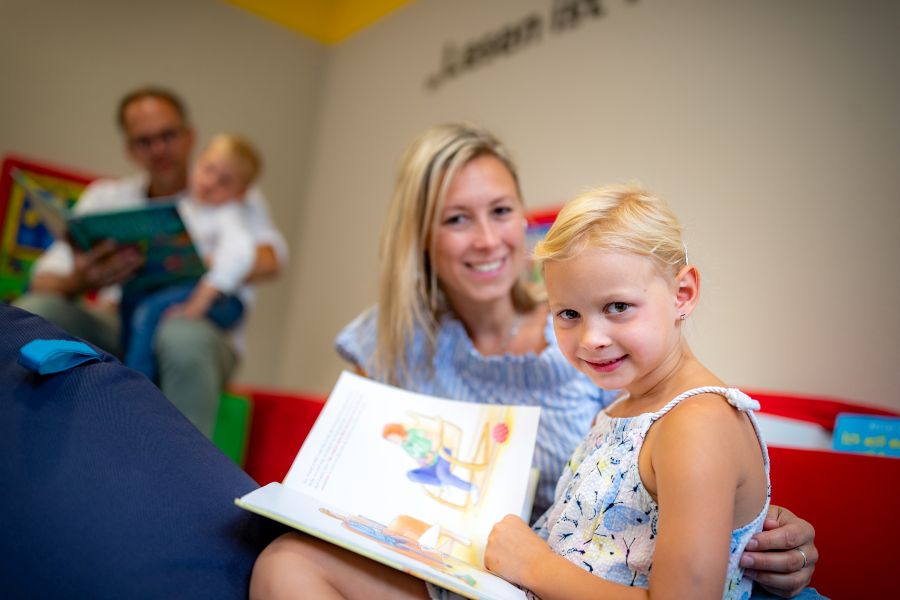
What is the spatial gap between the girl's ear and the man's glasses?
189cm

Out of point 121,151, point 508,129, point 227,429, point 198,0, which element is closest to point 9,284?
point 121,151

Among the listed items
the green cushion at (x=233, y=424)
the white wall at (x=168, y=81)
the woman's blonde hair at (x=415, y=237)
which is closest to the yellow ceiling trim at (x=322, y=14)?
the white wall at (x=168, y=81)

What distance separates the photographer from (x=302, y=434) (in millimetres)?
1753

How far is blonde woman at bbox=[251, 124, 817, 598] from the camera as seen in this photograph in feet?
3.62

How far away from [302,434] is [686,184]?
1.06 m

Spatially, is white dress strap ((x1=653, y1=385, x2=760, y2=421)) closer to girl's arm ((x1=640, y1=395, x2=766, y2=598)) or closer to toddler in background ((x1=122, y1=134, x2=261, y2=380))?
girl's arm ((x1=640, y1=395, x2=766, y2=598))

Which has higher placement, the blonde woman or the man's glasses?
the man's glasses

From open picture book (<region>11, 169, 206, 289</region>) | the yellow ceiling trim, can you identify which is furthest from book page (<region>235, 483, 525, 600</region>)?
the yellow ceiling trim

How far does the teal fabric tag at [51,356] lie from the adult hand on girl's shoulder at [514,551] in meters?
0.46

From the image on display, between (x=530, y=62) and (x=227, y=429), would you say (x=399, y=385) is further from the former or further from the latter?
(x=530, y=62)

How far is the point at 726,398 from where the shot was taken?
25.6 inches

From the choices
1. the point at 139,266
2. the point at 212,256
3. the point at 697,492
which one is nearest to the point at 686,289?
the point at 697,492

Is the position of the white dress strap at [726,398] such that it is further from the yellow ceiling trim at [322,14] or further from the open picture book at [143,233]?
the yellow ceiling trim at [322,14]

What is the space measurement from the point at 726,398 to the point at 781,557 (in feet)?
0.53
